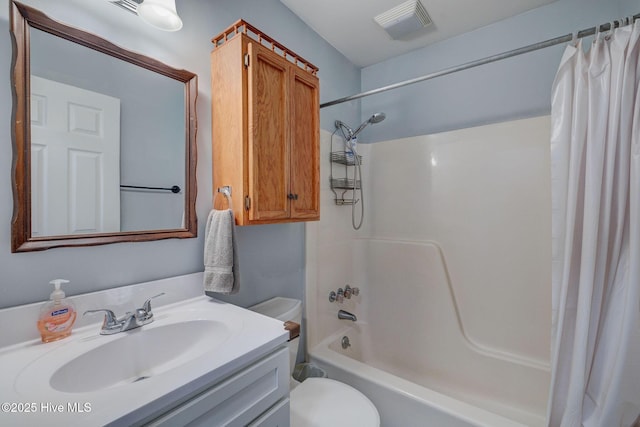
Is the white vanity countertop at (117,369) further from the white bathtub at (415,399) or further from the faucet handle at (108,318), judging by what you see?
the white bathtub at (415,399)

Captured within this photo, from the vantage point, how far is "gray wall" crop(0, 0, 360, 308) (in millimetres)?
761

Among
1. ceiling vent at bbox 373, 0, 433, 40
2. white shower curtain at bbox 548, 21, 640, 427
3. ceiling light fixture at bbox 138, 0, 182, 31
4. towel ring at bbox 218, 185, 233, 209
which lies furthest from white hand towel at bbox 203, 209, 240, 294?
ceiling vent at bbox 373, 0, 433, 40

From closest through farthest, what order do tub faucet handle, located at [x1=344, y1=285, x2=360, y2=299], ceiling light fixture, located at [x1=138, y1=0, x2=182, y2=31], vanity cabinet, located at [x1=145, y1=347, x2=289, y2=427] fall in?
vanity cabinet, located at [x1=145, y1=347, x2=289, y2=427] < ceiling light fixture, located at [x1=138, y1=0, x2=182, y2=31] < tub faucet handle, located at [x1=344, y1=285, x2=360, y2=299]

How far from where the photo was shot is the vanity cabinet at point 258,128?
1086mm

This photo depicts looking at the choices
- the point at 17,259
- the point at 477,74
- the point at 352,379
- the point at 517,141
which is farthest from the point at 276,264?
the point at 477,74

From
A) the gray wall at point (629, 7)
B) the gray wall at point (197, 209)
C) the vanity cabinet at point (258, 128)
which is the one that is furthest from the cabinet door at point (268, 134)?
the gray wall at point (629, 7)

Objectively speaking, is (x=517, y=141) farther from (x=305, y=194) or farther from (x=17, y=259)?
A: (x=17, y=259)

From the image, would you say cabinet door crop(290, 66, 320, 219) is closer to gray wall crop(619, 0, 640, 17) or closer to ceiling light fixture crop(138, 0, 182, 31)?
ceiling light fixture crop(138, 0, 182, 31)

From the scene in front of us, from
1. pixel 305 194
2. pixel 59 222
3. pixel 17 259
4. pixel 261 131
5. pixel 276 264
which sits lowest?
pixel 276 264

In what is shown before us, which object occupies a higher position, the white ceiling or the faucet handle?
the white ceiling

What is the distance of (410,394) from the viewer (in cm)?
126

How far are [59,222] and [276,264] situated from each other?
3.09ft

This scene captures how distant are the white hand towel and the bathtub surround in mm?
702

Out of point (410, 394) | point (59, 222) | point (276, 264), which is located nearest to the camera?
point (59, 222)
